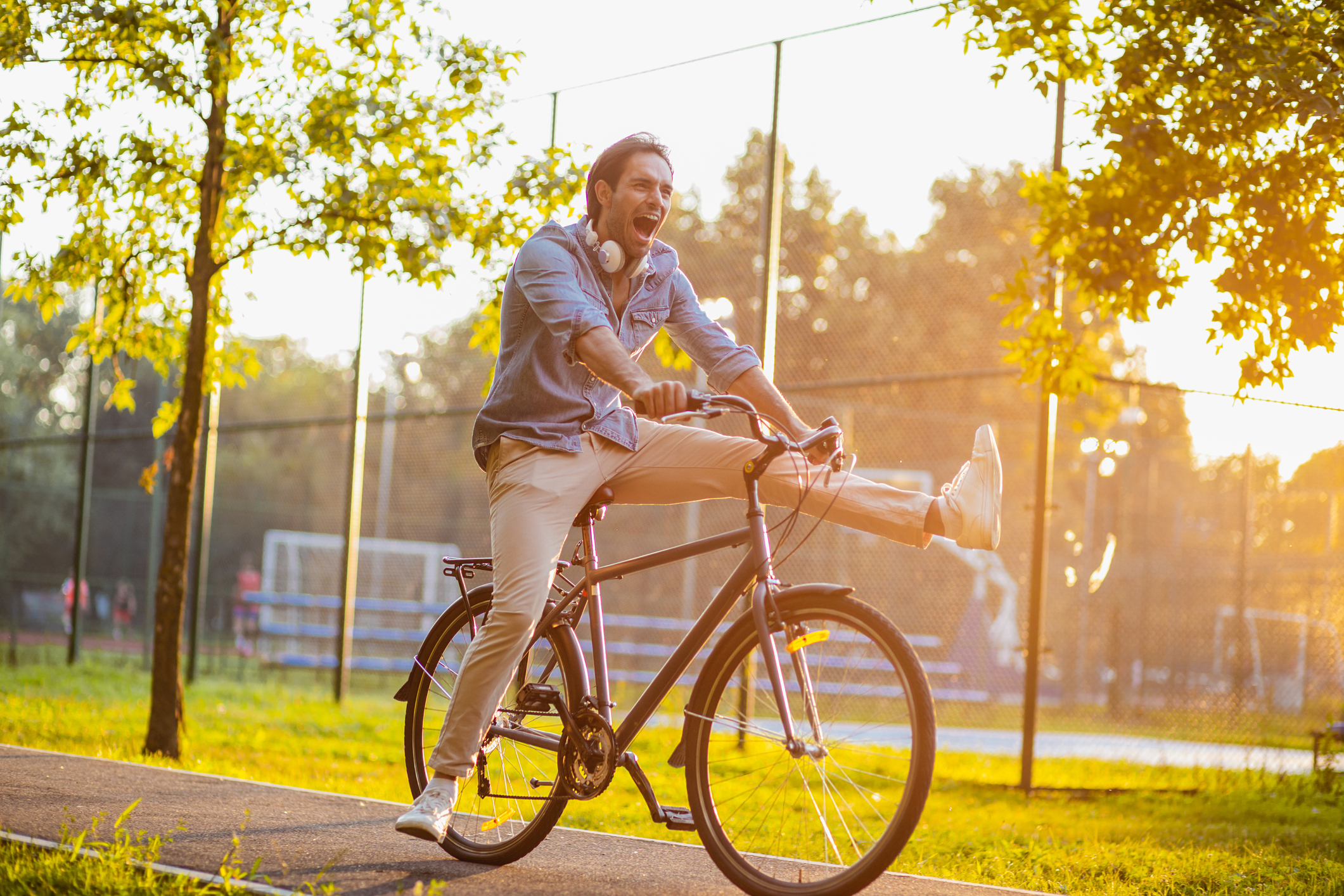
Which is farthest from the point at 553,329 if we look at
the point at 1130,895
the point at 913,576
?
the point at 913,576

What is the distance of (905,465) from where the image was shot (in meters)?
19.0

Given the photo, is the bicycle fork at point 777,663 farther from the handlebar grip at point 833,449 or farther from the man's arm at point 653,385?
the man's arm at point 653,385

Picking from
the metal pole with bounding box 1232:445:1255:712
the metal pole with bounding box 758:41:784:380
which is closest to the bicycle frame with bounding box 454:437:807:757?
the metal pole with bounding box 758:41:784:380

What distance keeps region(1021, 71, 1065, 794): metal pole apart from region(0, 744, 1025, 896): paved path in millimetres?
3251

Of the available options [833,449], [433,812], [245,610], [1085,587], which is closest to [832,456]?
[833,449]

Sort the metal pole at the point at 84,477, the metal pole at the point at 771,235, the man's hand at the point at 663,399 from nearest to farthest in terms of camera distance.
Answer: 1. the man's hand at the point at 663,399
2. the metal pole at the point at 771,235
3. the metal pole at the point at 84,477

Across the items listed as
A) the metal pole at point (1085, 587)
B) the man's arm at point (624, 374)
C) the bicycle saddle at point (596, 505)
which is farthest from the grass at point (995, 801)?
the metal pole at point (1085, 587)

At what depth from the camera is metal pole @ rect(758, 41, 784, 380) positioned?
7.86m

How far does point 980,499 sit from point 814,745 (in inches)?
25.4

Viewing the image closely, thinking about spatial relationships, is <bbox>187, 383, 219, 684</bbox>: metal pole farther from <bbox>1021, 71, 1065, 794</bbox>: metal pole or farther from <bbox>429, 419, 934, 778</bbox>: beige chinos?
<bbox>429, 419, 934, 778</bbox>: beige chinos

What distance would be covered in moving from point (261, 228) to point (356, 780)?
274 cm

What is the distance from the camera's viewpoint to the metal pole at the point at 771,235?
7855mm

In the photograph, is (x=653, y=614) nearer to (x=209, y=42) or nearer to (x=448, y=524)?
(x=448, y=524)

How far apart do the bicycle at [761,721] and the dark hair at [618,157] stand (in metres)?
0.73
